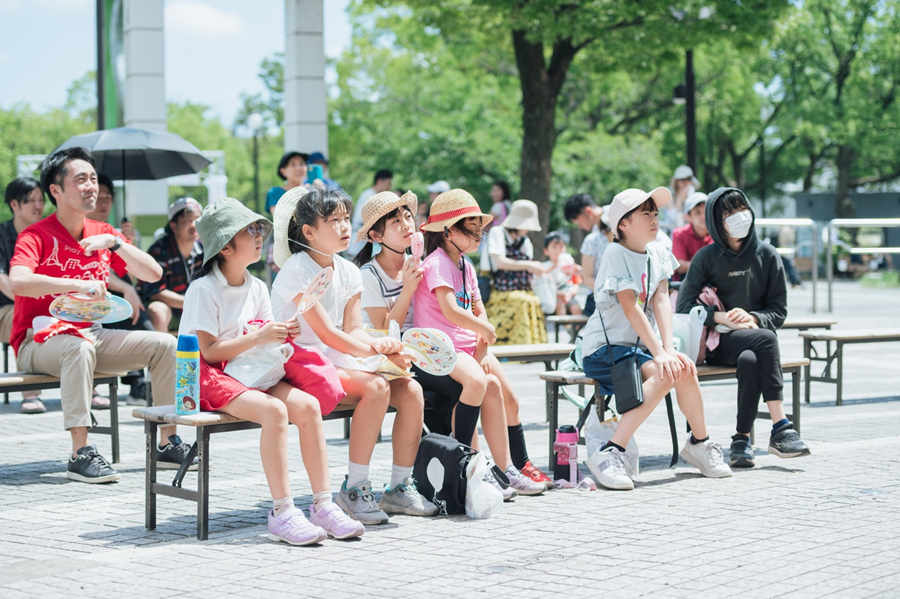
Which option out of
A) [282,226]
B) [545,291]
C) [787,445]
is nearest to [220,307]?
[282,226]

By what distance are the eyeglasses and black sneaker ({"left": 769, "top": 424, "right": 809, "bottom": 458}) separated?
3497 mm

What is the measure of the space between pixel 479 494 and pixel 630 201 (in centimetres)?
→ 206

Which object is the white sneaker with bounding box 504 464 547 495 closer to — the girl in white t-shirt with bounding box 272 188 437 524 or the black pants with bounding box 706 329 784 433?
the girl in white t-shirt with bounding box 272 188 437 524

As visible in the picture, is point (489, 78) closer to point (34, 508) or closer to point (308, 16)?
point (308, 16)

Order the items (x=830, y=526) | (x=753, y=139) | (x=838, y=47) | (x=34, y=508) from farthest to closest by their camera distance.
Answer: (x=753, y=139) < (x=838, y=47) < (x=34, y=508) < (x=830, y=526)

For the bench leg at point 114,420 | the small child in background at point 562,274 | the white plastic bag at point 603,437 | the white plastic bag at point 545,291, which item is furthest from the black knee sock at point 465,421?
the small child in background at point 562,274

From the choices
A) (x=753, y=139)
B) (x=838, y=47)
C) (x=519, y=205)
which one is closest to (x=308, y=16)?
(x=519, y=205)

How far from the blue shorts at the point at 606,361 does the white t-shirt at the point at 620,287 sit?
1.5 inches

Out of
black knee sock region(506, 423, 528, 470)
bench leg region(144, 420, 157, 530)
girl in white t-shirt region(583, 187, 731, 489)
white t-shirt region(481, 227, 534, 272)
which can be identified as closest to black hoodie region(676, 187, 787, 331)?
girl in white t-shirt region(583, 187, 731, 489)

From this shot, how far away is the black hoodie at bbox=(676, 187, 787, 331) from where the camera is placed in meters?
6.98

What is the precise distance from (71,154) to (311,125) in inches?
386

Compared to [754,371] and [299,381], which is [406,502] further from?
[754,371]

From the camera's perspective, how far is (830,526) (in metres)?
5.07

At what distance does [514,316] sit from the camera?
1009 centimetres
